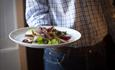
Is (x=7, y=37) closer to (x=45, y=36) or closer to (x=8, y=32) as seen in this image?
(x=8, y=32)

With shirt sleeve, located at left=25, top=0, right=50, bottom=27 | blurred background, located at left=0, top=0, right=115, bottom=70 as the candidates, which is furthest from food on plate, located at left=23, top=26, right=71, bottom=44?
blurred background, located at left=0, top=0, right=115, bottom=70

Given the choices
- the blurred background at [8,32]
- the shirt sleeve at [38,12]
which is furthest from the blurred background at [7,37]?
the shirt sleeve at [38,12]

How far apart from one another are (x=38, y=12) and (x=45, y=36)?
15 cm

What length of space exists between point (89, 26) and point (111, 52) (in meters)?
0.39

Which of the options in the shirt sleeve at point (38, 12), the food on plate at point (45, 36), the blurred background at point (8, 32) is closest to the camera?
the food on plate at point (45, 36)

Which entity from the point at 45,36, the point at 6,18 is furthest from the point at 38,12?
the point at 6,18

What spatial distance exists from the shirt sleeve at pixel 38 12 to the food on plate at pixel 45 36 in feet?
0.16

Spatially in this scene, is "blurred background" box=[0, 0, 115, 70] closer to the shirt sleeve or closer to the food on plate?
the shirt sleeve

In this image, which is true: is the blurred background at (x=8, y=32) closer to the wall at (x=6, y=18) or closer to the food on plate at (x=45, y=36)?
the wall at (x=6, y=18)

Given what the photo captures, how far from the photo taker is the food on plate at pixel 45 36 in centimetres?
84

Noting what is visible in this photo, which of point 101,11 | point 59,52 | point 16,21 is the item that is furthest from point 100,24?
point 16,21

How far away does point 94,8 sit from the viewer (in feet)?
3.14

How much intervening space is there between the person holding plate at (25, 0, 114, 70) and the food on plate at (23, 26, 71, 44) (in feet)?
0.17

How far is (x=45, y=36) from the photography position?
887mm
